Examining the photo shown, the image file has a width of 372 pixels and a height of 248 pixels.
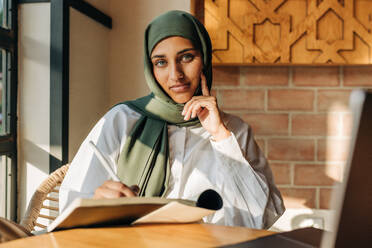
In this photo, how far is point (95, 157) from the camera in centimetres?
151

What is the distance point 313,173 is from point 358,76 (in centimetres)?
61

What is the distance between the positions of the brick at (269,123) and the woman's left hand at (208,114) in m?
0.82

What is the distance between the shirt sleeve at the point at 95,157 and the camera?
1.44m

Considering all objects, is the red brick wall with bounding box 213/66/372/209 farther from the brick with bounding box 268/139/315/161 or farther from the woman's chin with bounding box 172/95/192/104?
the woman's chin with bounding box 172/95/192/104

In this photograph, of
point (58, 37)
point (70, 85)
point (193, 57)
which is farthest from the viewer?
point (70, 85)

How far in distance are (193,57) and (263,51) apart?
0.69m

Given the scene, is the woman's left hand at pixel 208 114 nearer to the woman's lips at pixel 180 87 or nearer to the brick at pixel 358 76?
the woman's lips at pixel 180 87

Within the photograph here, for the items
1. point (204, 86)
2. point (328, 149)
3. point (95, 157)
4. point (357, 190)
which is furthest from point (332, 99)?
point (357, 190)

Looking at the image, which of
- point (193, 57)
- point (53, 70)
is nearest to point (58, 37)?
point (53, 70)

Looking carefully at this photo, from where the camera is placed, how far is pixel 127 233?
0.87m

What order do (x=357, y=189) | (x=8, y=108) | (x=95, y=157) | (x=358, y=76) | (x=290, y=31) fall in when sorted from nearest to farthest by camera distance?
1. (x=357, y=189)
2. (x=95, y=157)
3. (x=8, y=108)
4. (x=290, y=31)
5. (x=358, y=76)

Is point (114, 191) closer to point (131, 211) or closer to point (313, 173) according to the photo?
point (131, 211)

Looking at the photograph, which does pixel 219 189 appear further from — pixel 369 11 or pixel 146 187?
pixel 369 11

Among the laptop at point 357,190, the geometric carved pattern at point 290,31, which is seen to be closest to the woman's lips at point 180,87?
the geometric carved pattern at point 290,31
